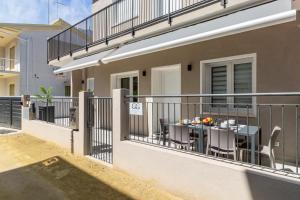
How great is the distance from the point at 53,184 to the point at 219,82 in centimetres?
767

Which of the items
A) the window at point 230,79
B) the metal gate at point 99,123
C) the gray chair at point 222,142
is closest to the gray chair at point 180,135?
the gray chair at point 222,142

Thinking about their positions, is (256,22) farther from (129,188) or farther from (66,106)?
(66,106)

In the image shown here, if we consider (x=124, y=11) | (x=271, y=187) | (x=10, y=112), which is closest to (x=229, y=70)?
(x=271, y=187)

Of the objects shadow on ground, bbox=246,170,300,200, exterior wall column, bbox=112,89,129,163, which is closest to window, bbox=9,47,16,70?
exterior wall column, bbox=112,89,129,163

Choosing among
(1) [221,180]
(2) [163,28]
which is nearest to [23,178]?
(1) [221,180]

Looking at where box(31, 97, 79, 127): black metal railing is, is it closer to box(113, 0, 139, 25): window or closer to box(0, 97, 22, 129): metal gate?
box(0, 97, 22, 129): metal gate

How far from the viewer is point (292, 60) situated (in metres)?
8.80

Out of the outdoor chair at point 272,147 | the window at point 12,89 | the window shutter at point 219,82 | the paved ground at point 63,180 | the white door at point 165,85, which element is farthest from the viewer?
the window at point 12,89

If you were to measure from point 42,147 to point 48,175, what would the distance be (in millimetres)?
4628

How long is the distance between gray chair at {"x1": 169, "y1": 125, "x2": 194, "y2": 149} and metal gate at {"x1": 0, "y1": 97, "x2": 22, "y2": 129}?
15187 mm

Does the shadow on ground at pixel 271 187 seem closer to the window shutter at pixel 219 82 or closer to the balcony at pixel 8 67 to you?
the window shutter at pixel 219 82

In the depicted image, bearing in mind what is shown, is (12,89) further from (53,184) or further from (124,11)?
(53,184)

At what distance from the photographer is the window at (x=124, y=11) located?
51.8ft

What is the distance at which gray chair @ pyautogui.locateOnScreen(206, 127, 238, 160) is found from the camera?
6793mm
